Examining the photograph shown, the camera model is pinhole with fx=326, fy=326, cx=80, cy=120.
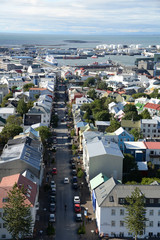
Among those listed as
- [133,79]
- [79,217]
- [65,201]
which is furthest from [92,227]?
[133,79]

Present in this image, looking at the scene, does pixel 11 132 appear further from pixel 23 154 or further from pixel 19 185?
pixel 19 185

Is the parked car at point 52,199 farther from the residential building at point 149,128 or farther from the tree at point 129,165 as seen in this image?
the residential building at point 149,128

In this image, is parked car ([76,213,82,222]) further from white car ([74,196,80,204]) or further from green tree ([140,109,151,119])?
green tree ([140,109,151,119])

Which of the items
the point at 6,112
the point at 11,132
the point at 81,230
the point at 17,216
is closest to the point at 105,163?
the point at 81,230

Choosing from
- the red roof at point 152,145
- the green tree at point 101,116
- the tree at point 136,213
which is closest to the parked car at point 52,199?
the tree at point 136,213

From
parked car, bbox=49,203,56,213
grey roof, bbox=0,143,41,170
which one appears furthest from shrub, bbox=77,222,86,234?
grey roof, bbox=0,143,41,170

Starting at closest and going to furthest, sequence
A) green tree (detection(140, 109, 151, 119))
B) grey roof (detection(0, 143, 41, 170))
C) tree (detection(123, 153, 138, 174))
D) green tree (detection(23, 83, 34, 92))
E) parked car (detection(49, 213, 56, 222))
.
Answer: parked car (detection(49, 213, 56, 222))
grey roof (detection(0, 143, 41, 170))
tree (detection(123, 153, 138, 174))
green tree (detection(140, 109, 151, 119))
green tree (detection(23, 83, 34, 92))
